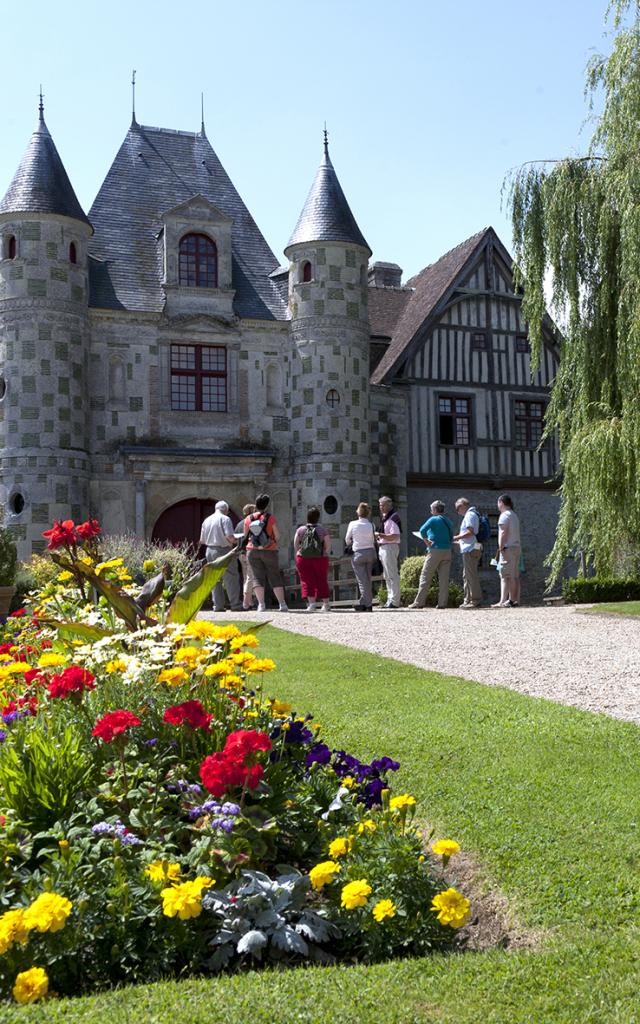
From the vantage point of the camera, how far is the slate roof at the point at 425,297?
80.3 feet

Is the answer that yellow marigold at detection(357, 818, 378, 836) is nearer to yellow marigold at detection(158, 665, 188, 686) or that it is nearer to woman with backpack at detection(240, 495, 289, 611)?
yellow marigold at detection(158, 665, 188, 686)

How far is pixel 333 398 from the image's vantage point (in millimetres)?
22375

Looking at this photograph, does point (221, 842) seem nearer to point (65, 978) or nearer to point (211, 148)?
point (65, 978)

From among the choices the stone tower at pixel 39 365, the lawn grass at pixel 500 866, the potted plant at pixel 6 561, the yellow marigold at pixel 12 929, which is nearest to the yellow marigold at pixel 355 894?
the lawn grass at pixel 500 866

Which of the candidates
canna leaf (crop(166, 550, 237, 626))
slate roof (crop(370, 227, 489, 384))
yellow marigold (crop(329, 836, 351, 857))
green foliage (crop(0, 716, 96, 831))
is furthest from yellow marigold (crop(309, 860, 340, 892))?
slate roof (crop(370, 227, 489, 384))

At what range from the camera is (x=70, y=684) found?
3.95 m

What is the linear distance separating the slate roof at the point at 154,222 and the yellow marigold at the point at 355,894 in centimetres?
1984

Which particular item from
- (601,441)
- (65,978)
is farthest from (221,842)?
(601,441)

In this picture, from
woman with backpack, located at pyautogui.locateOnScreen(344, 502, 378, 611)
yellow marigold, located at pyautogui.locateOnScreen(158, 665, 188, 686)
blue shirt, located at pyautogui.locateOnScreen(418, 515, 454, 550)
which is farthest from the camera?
blue shirt, located at pyautogui.locateOnScreen(418, 515, 454, 550)

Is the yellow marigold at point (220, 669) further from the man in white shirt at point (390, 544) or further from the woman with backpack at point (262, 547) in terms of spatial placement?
the man in white shirt at point (390, 544)

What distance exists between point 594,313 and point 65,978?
13811 millimetres

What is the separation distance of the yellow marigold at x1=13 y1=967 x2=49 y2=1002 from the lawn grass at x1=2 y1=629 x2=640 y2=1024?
0.04 meters

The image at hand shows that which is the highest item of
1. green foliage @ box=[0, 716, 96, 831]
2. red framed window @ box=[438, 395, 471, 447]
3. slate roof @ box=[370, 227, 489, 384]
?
slate roof @ box=[370, 227, 489, 384]

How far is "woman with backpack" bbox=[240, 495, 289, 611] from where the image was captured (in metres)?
13.7
